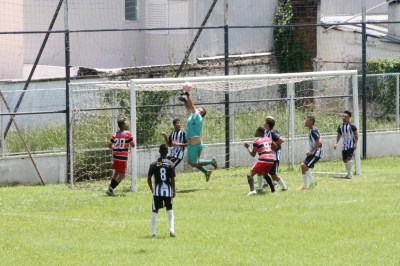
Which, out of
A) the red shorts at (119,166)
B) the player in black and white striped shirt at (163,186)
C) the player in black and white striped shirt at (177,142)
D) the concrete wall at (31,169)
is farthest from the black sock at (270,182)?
the concrete wall at (31,169)

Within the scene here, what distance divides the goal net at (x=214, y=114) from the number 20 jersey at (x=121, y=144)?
39cm

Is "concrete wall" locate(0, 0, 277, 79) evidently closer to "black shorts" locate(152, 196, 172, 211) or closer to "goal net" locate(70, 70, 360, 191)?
"goal net" locate(70, 70, 360, 191)

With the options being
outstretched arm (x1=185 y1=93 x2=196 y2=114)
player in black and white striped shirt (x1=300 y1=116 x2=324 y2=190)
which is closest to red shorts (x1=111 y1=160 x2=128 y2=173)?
outstretched arm (x1=185 y1=93 x2=196 y2=114)

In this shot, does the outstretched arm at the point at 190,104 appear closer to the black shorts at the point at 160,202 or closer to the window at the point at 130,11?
the black shorts at the point at 160,202

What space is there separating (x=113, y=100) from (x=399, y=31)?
12559 mm

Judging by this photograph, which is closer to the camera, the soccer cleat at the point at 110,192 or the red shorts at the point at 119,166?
the soccer cleat at the point at 110,192

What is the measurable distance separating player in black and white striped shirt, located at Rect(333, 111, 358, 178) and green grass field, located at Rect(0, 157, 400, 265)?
25.7 inches

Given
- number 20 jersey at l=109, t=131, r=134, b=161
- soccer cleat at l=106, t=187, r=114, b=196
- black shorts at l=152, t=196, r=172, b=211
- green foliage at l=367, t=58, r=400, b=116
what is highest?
green foliage at l=367, t=58, r=400, b=116

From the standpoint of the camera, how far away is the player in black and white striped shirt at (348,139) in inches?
789

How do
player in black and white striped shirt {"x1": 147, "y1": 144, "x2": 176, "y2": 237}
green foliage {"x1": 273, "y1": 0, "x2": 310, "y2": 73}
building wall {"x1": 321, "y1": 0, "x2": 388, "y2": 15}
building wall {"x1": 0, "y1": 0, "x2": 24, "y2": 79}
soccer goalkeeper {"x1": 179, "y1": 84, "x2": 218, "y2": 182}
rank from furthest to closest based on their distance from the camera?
building wall {"x1": 321, "y1": 0, "x2": 388, "y2": 15}
green foliage {"x1": 273, "y1": 0, "x2": 310, "y2": 73}
building wall {"x1": 0, "y1": 0, "x2": 24, "y2": 79}
soccer goalkeeper {"x1": 179, "y1": 84, "x2": 218, "y2": 182}
player in black and white striped shirt {"x1": 147, "y1": 144, "x2": 176, "y2": 237}

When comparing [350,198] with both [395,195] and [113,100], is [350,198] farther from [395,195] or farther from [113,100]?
[113,100]

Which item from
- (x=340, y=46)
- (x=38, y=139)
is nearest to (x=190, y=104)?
(x=38, y=139)

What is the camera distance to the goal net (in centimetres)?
1983

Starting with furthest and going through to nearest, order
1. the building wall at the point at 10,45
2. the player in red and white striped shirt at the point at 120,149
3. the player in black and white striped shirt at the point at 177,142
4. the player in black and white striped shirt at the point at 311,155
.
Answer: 1. the building wall at the point at 10,45
2. the player in black and white striped shirt at the point at 177,142
3. the player in black and white striped shirt at the point at 311,155
4. the player in red and white striped shirt at the point at 120,149
